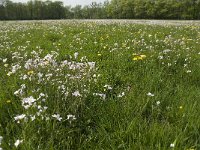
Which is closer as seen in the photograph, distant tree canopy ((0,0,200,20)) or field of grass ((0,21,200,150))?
field of grass ((0,21,200,150))

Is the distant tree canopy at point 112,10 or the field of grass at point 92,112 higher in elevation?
the distant tree canopy at point 112,10

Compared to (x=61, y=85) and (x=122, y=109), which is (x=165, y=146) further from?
(x=61, y=85)

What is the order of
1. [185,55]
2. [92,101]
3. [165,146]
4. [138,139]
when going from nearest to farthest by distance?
1. [165,146]
2. [138,139]
3. [92,101]
4. [185,55]

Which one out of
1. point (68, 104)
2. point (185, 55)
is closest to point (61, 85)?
point (68, 104)

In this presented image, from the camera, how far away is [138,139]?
3.20 metres

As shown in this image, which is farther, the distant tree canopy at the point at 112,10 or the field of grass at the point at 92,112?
the distant tree canopy at the point at 112,10

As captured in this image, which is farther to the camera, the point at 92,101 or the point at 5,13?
the point at 5,13

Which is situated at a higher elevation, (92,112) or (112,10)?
(112,10)

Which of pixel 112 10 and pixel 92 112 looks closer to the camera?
pixel 92 112

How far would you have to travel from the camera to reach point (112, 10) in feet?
364

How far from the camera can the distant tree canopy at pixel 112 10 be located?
87.7 metres

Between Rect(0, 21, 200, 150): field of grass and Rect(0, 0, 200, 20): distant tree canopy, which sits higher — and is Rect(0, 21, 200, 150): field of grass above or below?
below

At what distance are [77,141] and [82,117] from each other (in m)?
0.47

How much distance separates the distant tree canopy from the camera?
87688 millimetres
